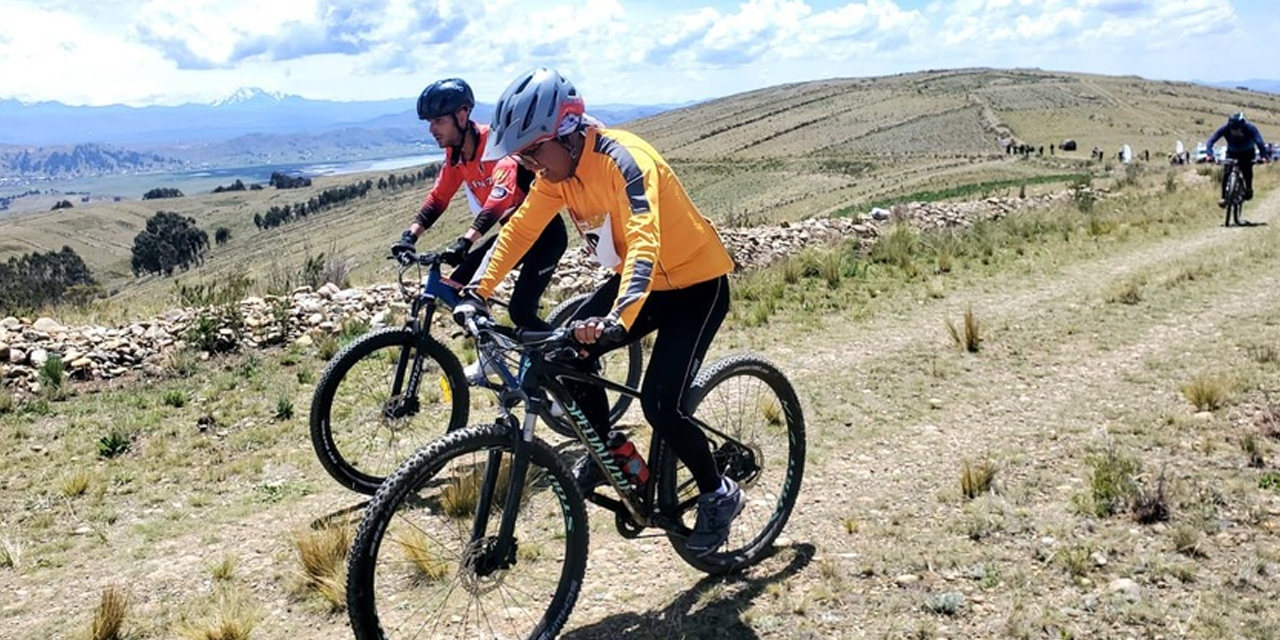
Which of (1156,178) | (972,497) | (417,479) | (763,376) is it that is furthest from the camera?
(1156,178)

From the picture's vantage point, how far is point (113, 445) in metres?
7.38

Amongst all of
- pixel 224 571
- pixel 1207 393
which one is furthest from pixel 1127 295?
pixel 224 571

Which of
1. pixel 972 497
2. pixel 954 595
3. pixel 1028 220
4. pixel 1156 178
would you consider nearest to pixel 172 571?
pixel 954 595

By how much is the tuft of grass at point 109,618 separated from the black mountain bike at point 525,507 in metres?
1.35

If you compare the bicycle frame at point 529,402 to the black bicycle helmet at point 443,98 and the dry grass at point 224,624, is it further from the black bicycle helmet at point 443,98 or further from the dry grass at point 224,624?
the black bicycle helmet at point 443,98

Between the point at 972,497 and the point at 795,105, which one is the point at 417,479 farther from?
the point at 795,105

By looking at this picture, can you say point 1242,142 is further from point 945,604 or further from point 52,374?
point 52,374

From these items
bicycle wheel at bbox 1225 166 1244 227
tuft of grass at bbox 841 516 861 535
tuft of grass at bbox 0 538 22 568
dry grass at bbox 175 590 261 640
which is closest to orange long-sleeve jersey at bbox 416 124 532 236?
dry grass at bbox 175 590 261 640

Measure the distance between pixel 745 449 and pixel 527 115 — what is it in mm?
2243

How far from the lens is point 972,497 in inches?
223

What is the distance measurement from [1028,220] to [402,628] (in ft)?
52.0

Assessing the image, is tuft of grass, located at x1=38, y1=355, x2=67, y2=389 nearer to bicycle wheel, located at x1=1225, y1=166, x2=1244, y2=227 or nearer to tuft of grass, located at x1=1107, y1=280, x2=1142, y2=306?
tuft of grass, located at x1=1107, y1=280, x2=1142, y2=306

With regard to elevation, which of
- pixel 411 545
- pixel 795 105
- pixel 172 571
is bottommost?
pixel 172 571

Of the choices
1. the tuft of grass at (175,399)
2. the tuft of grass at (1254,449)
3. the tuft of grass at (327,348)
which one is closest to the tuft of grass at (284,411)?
the tuft of grass at (175,399)
